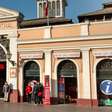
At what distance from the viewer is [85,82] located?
78.7 feet

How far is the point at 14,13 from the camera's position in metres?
27.4

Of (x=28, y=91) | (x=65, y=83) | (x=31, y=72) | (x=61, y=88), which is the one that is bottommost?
(x=28, y=91)

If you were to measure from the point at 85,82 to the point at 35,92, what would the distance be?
3863mm

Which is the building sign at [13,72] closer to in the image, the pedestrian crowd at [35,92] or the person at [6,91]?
the person at [6,91]

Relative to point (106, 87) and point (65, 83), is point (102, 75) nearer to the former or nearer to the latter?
point (106, 87)

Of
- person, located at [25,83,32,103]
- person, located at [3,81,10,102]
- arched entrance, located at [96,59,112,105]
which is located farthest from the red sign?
arched entrance, located at [96,59,112,105]

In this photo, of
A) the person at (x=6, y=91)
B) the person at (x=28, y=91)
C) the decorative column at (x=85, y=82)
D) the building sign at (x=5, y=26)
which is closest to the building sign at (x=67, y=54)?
the decorative column at (x=85, y=82)

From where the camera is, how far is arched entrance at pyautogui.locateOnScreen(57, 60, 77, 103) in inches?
993

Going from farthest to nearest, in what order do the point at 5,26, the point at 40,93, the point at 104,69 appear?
the point at 5,26 < the point at 40,93 < the point at 104,69

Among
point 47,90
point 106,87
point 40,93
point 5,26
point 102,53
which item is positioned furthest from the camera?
point 5,26

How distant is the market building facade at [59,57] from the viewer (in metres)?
23.9

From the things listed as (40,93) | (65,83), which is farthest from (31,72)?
(65,83)

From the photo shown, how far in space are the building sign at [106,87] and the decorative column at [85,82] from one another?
37.3 inches

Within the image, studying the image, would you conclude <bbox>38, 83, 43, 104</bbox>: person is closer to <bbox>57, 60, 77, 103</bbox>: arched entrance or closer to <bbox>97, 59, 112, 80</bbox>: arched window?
<bbox>57, 60, 77, 103</bbox>: arched entrance
